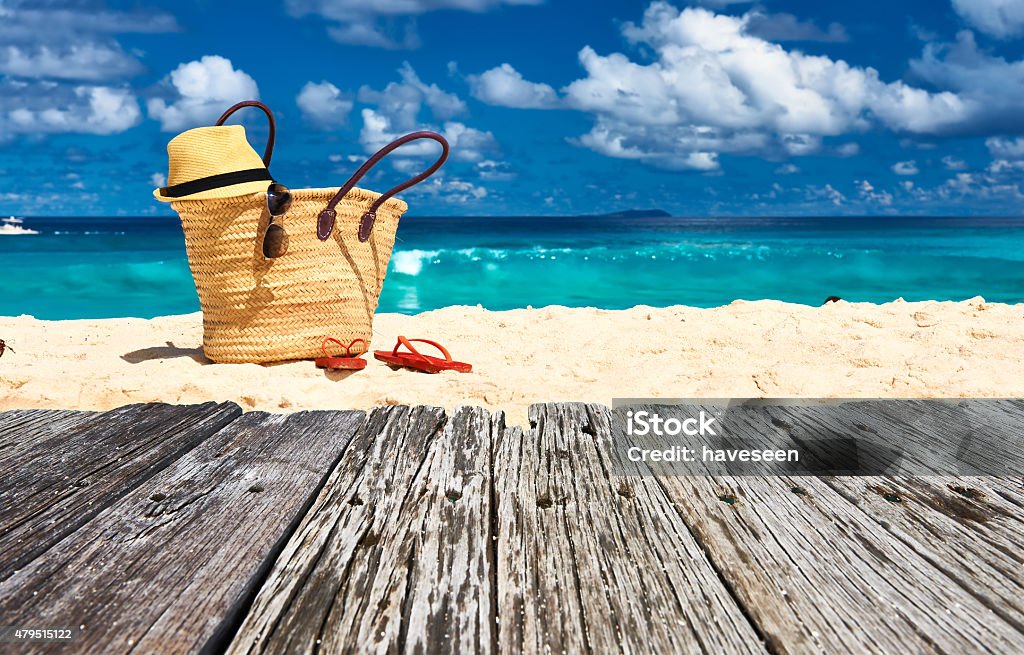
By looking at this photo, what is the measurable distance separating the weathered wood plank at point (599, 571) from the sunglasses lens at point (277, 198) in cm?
247

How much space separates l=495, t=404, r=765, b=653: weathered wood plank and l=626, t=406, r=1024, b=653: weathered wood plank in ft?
0.16

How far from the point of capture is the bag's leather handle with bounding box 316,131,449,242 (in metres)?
3.49

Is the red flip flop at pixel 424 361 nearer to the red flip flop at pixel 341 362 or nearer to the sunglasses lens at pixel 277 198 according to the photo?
the red flip flop at pixel 341 362

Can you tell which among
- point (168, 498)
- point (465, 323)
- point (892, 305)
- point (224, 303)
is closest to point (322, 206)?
point (224, 303)

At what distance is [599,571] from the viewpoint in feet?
3.69

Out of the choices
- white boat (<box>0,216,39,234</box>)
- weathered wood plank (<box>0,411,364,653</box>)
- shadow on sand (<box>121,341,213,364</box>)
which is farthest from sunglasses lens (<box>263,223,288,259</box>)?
white boat (<box>0,216,39,234</box>)

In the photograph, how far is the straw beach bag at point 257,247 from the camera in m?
3.72

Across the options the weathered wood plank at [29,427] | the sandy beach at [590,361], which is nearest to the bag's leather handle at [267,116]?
the sandy beach at [590,361]

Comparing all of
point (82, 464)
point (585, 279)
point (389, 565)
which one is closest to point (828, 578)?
point (389, 565)

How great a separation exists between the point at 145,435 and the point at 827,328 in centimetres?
360

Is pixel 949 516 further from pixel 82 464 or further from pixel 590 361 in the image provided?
pixel 590 361

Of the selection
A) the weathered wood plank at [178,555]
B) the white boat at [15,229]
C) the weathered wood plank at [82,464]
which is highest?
the weathered wood plank at [178,555]

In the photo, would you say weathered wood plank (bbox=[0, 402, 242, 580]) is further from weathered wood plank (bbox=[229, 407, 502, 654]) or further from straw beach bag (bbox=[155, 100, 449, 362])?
straw beach bag (bbox=[155, 100, 449, 362])

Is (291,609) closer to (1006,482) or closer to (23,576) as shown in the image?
(23,576)
